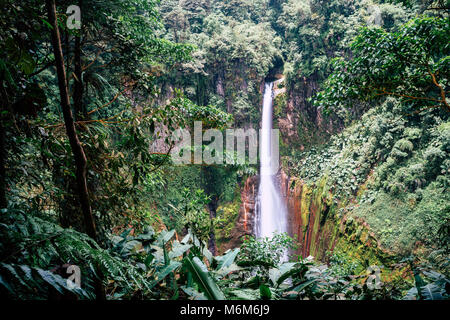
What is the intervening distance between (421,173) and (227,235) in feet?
23.8

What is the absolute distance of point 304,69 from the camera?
1083 cm

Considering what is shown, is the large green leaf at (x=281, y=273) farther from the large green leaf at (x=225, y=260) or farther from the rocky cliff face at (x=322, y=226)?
the rocky cliff face at (x=322, y=226)

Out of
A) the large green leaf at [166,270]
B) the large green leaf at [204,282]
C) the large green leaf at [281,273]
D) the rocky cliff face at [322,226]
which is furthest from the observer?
the rocky cliff face at [322,226]

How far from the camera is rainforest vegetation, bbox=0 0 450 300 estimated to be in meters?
1.12

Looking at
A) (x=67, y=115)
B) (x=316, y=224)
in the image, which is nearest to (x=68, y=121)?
(x=67, y=115)

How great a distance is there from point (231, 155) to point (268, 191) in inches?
136

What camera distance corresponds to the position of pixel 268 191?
38.4 ft

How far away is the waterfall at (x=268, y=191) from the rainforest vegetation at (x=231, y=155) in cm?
42

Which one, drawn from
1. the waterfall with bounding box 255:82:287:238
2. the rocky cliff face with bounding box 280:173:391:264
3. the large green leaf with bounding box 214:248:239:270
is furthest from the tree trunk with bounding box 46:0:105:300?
the waterfall with bounding box 255:82:287:238

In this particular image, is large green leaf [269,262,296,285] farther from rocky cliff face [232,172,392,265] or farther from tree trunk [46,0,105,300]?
Result: rocky cliff face [232,172,392,265]

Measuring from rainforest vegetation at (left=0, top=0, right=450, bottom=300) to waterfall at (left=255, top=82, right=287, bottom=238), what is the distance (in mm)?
417

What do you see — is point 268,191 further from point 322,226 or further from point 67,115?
point 67,115

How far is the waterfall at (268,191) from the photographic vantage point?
11148mm

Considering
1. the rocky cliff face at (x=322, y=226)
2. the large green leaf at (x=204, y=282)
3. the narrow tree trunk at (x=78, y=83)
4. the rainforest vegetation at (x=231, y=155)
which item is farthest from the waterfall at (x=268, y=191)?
the large green leaf at (x=204, y=282)
